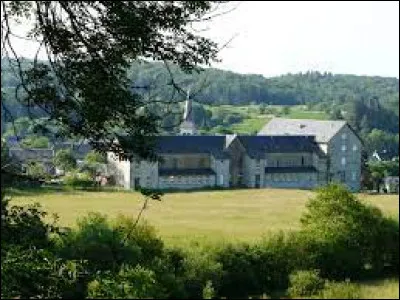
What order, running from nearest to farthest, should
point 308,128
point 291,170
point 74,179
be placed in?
point 74,179, point 291,170, point 308,128

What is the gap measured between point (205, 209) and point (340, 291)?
19557 mm

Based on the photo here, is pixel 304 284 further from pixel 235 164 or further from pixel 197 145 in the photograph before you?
pixel 235 164

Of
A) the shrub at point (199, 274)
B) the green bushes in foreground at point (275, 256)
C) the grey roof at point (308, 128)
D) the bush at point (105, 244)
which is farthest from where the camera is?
the grey roof at point (308, 128)

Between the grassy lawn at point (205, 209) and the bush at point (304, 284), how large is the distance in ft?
9.55

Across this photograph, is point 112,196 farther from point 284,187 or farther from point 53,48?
point 53,48

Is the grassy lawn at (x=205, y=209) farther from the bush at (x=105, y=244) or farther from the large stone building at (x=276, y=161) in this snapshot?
the large stone building at (x=276, y=161)

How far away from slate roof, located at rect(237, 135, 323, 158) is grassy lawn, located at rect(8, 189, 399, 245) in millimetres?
5453

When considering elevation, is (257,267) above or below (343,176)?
below

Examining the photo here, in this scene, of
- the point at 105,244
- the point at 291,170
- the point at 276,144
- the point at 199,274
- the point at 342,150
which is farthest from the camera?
the point at 342,150

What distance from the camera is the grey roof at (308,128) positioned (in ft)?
211

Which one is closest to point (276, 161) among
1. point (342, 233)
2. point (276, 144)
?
point (276, 144)

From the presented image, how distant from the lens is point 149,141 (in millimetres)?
5551

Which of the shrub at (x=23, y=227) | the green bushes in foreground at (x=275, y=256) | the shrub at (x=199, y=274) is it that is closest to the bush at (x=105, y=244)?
the green bushes in foreground at (x=275, y=256)

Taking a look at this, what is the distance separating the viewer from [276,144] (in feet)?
207
